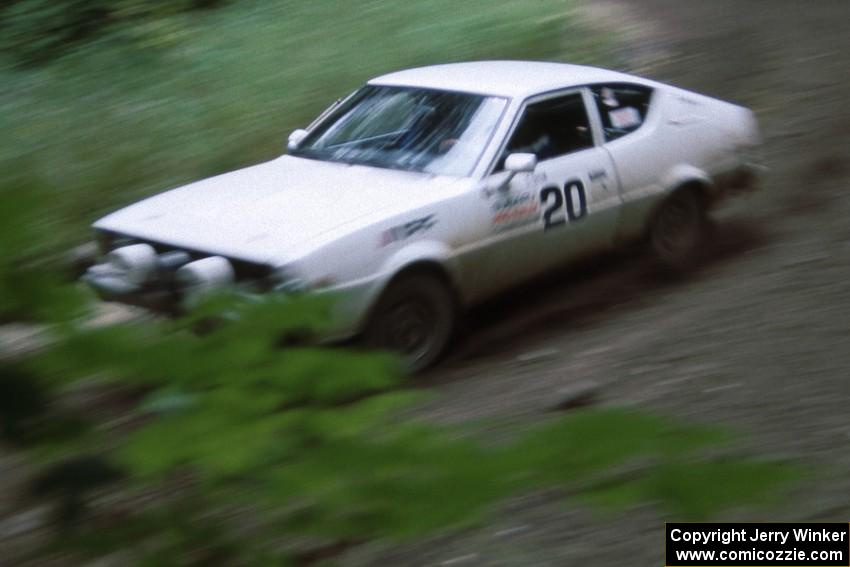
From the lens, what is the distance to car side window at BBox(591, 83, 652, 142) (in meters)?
7.53

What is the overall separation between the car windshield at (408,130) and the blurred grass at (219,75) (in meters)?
2.17

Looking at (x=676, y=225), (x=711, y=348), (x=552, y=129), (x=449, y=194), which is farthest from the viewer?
(x=676, y=225)

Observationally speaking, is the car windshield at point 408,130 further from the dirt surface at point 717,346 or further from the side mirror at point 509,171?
the dirt surface at point 717,346

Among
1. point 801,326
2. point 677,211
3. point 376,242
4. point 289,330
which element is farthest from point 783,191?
point 289,330

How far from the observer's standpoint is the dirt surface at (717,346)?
3.56m

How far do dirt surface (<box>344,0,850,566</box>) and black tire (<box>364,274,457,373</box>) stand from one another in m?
0.17

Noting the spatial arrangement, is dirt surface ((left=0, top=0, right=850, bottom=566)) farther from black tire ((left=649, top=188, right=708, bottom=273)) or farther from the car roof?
the car roof

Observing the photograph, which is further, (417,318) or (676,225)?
(676,225)

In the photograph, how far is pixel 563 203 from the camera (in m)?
6.98

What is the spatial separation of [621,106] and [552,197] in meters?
1.16

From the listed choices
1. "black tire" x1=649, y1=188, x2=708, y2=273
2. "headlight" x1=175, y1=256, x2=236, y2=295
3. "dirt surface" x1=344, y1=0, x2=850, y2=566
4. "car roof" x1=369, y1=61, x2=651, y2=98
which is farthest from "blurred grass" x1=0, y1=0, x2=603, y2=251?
"black tire" x1=649, y1=188, x2=708, y2=273

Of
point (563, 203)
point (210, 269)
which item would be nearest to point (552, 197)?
point (563, 203)

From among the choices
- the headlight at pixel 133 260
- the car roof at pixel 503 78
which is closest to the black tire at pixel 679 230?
the car roof at pixel 503 78

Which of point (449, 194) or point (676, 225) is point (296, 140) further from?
point (676, 225)
